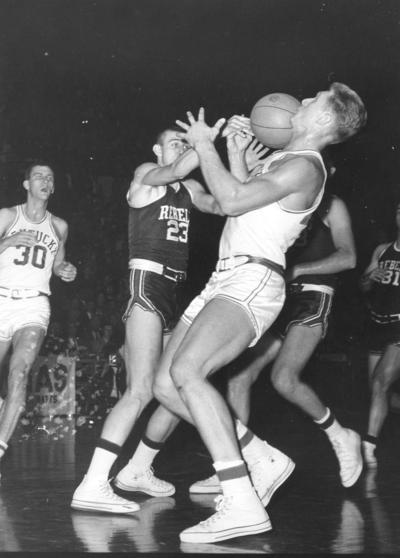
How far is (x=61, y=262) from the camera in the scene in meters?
5.93

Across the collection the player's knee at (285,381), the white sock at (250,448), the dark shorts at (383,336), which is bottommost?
the white sock at (250,448)

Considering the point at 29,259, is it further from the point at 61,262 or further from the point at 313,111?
the point at 313,111

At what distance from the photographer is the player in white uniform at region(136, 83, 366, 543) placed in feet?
11.4

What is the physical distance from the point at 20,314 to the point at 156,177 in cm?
156

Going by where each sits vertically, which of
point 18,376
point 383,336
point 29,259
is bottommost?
point 18,376

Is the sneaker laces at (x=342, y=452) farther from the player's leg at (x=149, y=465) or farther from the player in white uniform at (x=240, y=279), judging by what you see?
the player in white uniform at (x=240, y=279)

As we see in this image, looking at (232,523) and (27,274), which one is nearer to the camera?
(232,523)

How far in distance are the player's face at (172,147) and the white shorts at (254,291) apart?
1.40 metres

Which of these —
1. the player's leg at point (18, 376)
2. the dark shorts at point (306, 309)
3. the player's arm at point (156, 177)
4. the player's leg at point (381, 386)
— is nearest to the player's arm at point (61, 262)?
the player's leg at point (18, 376)

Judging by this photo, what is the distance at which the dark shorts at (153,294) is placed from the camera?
4.56 metres

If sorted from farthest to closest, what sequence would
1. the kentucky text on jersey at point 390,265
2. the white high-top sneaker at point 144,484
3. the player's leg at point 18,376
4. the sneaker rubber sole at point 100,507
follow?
the kentucky text on jersey at point 390,265
the player's leg at point 18,376
the white high-top sneaker at point 144,484
the sneaker rubber sole at point 100,507

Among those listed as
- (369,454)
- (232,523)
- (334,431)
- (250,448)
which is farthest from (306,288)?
(232,523)

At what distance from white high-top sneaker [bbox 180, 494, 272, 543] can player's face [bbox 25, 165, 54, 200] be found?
311 centimetres

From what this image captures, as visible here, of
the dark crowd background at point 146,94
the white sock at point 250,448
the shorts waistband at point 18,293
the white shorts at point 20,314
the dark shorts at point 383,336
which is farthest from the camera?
the dark crowd background at point 146,94
